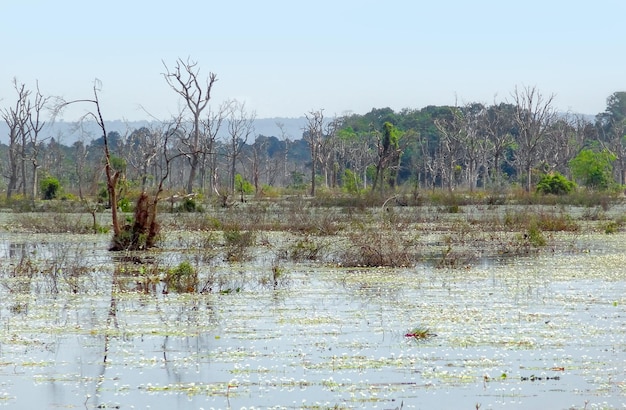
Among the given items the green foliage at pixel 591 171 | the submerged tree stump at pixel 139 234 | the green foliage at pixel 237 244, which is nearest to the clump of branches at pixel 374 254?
the green foliage at pixel 237 244

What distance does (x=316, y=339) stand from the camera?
1230 centimetres

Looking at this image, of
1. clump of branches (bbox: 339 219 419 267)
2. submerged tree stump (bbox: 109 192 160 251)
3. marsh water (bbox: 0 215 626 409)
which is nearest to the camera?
marsh water (bbox: 0 215 626 409)

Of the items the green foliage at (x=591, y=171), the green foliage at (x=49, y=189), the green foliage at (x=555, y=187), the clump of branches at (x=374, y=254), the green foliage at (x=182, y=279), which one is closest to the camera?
the green foliage at (x=182, y=279)

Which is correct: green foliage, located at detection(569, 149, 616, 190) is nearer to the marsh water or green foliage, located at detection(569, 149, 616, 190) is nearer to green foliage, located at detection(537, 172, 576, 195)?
green foliage, located at detection(537, 172, 576, 195)

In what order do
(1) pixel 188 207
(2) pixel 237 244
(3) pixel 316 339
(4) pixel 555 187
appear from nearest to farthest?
(3) pixel 316 339, (2) pixel 237 244, (1) pixel 188 207, (4) pixel 555 187

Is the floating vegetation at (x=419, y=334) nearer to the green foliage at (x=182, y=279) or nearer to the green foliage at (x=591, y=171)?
the green foliage at (x=182, y=279)

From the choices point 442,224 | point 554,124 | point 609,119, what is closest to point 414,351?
point 442,224

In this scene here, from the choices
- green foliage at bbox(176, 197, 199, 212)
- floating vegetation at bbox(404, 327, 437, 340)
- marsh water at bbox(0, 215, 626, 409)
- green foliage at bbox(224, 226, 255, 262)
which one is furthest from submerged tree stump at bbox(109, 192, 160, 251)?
green foliage at bbox(176, 197, 199, 212)

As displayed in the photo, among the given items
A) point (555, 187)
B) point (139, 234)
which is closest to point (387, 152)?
point (555, 187)

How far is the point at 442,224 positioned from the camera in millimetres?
33781

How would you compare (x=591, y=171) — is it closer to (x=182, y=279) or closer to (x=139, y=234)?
(x=139, y=234)

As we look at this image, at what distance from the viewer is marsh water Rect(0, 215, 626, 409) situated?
31.4 ft

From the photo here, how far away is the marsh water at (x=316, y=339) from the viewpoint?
9.57 meters

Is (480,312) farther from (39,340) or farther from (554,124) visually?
(554,124)
